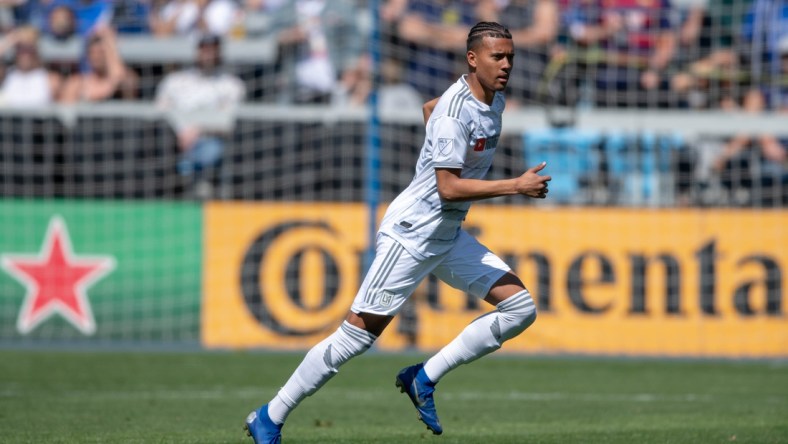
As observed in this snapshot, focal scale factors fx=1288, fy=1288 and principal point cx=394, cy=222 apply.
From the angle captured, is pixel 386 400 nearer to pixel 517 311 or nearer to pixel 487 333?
pixel 487 333

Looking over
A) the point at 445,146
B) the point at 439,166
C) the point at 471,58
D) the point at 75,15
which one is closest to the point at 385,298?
the point at 439,166

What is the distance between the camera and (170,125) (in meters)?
15.7

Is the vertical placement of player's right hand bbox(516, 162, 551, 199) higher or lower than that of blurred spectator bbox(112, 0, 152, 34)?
lower

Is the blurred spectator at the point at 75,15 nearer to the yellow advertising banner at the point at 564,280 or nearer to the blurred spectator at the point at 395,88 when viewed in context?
the blurred spectator at the point at 395,88

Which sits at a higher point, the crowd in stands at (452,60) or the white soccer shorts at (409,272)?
the crowd in stands at (452,60)

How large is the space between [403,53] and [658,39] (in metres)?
3.31

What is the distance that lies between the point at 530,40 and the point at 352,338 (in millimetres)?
10358

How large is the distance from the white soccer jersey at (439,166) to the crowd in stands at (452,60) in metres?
8.48

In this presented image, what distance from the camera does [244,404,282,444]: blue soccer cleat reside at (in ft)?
22.5

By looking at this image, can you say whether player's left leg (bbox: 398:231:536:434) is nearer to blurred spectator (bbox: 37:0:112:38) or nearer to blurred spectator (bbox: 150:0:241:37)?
blurred spectator (bbox: 150:0:241:37)

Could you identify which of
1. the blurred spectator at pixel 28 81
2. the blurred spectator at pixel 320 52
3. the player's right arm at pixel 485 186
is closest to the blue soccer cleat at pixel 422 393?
the player's right arm at pixel 485 186

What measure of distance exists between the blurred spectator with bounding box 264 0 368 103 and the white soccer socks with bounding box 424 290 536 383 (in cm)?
964

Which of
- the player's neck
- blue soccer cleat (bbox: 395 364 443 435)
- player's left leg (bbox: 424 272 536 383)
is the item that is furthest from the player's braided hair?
blue soccer cleat (bbox: 395 364 443 435)

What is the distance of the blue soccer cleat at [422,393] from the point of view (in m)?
7.08
